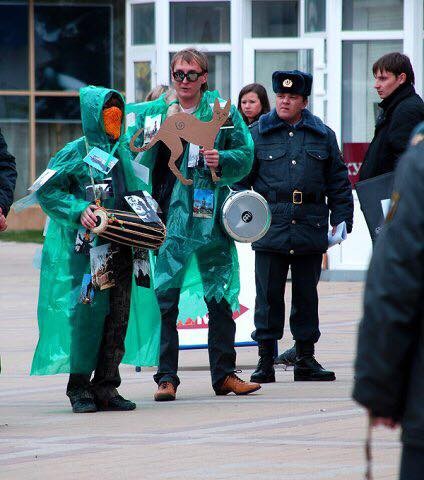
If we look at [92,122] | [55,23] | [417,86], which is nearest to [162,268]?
[92,122]

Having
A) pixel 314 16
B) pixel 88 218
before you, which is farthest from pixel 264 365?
pixel 314 16

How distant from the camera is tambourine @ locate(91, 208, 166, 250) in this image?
7.52 meters

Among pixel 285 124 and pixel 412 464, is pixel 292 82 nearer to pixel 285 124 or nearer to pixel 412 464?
pixel 285 124

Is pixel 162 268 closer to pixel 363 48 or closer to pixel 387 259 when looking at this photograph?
pixel 387 259

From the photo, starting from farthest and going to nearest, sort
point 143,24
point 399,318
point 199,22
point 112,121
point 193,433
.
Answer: point 143,24, point 199,22, point 112,121, point 193,433, point 399,318

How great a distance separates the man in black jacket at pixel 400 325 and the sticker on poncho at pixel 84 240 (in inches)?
173

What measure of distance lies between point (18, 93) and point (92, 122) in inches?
788

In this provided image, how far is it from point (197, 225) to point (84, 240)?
737 millimetres

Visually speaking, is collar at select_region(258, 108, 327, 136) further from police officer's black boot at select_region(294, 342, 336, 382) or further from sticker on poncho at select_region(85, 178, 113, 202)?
sticker on poncho at select_region(85, 178, 113, 202)

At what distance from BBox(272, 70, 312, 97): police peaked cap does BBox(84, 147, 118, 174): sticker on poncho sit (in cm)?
156

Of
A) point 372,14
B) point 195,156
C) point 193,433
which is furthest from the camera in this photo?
point 372,14

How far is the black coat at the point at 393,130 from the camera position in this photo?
323 inches

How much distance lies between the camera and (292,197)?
8.79m

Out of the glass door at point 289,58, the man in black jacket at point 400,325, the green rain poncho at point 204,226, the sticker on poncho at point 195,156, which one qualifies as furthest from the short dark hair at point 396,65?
the glass door at point 289,58
